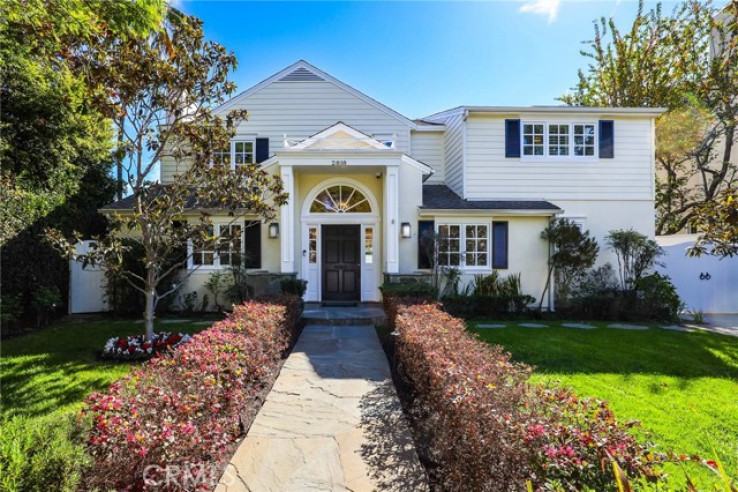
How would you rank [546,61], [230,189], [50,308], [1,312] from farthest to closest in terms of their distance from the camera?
[546,61] < [50,308] < [1,312] < [230,189]

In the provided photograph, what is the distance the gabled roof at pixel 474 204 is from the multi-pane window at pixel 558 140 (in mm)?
1720

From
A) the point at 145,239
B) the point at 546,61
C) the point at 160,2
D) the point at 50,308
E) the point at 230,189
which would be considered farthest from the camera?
the point at 546,61

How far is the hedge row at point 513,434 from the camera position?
194cm

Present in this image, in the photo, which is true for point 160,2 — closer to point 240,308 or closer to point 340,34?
point 240,308

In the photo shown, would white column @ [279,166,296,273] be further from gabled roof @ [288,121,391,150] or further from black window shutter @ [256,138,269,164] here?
black window shutter @ [256,138,269,164]

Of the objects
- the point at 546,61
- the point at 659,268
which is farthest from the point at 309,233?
the point at 659,268

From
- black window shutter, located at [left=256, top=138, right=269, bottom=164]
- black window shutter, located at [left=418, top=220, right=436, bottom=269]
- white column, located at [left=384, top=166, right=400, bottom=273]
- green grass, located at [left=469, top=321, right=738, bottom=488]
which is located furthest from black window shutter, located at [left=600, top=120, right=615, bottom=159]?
black window shutter, located at [left=256, top=138, right=269, bottom=164]

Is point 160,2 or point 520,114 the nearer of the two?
point 160,2

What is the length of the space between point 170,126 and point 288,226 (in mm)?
4244

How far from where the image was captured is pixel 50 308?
8.86 m

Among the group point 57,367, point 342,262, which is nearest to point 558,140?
point 342,262

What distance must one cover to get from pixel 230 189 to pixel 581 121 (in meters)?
11.0

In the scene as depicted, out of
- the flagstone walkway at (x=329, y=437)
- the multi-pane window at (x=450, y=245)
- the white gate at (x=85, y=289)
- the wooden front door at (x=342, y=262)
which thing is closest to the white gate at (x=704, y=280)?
the multi-pane window at (x=450, y=245)

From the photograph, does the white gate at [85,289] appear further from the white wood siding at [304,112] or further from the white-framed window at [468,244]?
the white-framed window at [468,244]
